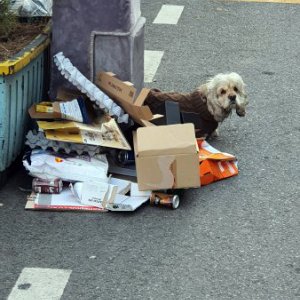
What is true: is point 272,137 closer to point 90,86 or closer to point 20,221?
point 90,86

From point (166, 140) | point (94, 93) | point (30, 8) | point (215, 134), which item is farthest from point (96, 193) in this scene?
point (30, 8)

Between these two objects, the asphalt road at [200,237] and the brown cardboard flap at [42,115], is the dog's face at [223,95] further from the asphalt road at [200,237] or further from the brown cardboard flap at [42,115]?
the brown cardboard flap at [42,115]

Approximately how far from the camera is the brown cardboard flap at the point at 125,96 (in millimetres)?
4742

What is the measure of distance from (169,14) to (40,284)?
18.8 feet

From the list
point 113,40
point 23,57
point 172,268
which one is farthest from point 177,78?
point 172,268

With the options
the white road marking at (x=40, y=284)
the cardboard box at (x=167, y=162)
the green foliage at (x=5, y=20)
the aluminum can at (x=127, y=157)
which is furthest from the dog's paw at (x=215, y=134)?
the white road marking at (x=40, y=284)

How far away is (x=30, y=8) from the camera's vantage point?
17.7 feet

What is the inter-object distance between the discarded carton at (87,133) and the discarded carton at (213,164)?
49 cm

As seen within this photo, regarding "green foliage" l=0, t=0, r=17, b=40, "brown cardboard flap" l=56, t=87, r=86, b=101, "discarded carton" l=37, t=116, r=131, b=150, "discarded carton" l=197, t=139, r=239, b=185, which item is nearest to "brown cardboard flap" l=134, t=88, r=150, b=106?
"discarded carton" l=37, t=116, r=131, b=150

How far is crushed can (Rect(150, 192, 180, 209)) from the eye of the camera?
4492 mm

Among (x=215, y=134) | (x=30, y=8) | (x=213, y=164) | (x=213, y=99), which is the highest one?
(x=30, y=8)

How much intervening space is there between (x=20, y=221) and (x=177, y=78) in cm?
285

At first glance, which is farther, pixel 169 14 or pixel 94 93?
pixel 169 14

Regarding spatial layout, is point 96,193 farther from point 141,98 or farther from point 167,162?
point 141,98
